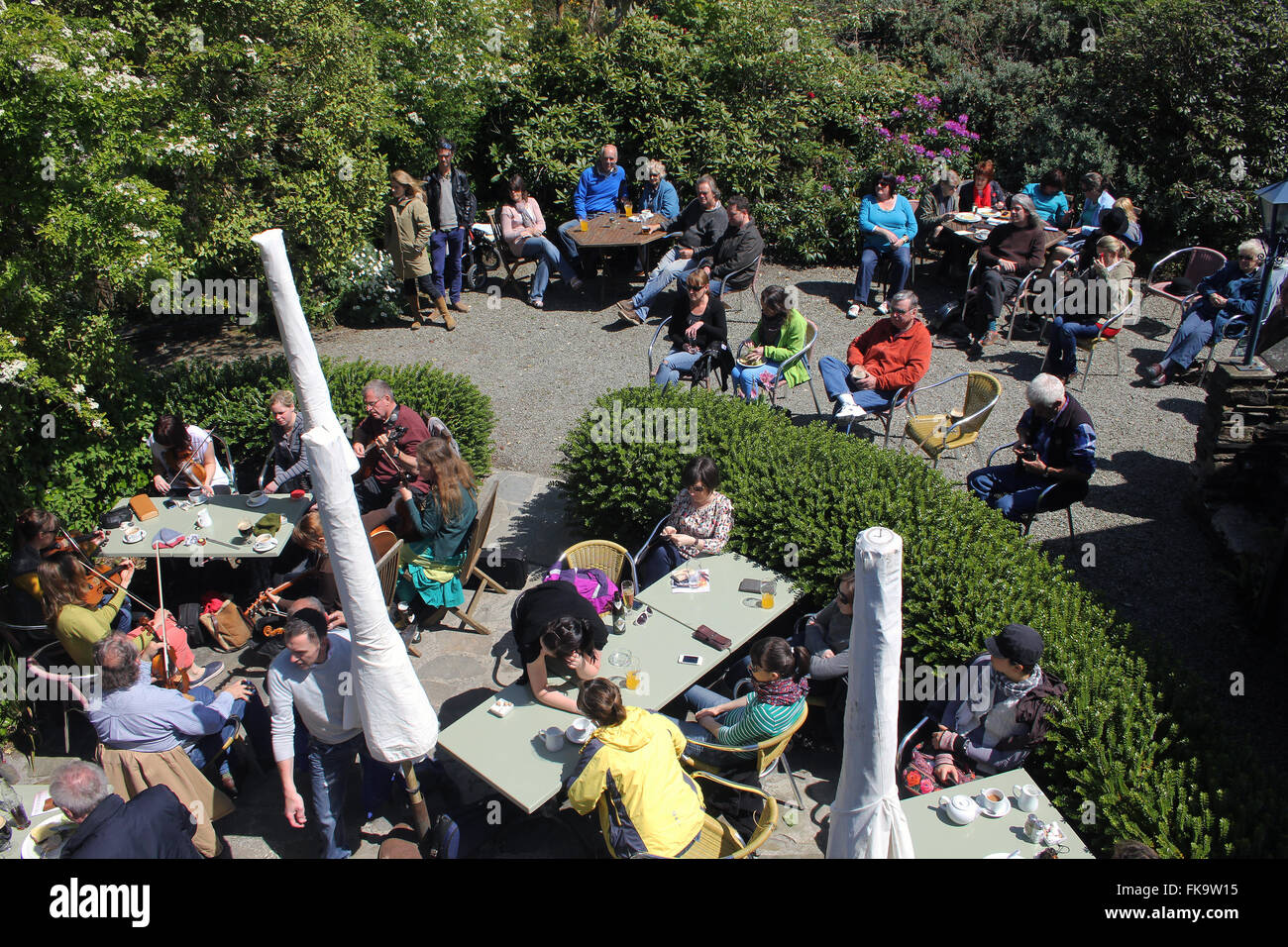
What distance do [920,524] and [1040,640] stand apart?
139cm

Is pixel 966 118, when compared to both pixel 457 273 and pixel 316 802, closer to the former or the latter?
pixel 457 273

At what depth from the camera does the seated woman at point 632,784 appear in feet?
14.2

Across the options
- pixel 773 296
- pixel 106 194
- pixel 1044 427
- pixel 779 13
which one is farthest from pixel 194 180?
pixel 779 13

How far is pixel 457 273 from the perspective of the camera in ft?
40.8

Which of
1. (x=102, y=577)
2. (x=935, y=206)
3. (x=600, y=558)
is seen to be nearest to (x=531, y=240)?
(x=935, y=206)

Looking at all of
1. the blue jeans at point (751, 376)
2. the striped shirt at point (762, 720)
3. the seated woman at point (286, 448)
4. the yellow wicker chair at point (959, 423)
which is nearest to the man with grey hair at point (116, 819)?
the striped shirt at point (762, 720)

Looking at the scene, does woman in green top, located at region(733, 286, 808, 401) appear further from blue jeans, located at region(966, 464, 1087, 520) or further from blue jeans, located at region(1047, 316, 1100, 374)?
blue jeans, located at region(1047, 316, 1100, 374)

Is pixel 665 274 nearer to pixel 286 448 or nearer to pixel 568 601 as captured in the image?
pixel 286 448

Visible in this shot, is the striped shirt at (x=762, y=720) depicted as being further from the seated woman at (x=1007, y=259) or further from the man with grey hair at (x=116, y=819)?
the seated woman at (x=1007, y=259)

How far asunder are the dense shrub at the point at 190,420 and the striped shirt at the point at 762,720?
413 centimetres

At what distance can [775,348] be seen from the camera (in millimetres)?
9102

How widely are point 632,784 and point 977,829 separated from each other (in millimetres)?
1644

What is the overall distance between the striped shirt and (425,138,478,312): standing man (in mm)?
8507

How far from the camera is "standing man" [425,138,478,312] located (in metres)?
11.9
